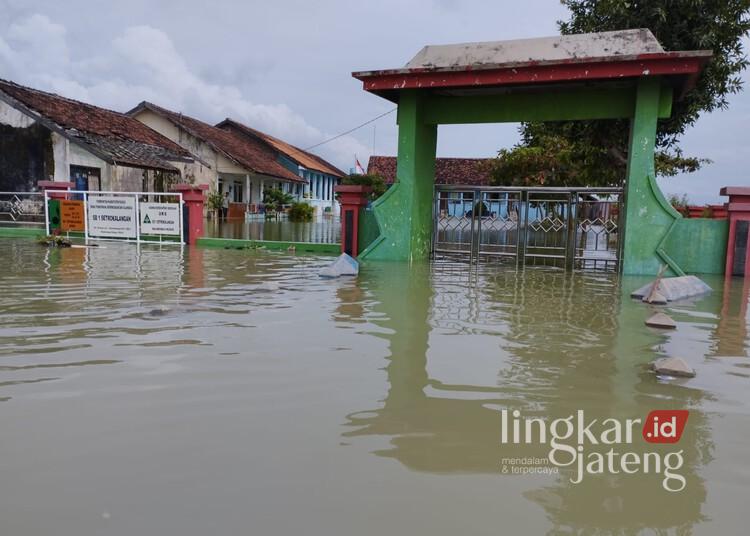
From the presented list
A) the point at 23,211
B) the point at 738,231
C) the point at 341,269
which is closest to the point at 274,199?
the point at 23,211

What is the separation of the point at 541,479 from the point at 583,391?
4.44 feet

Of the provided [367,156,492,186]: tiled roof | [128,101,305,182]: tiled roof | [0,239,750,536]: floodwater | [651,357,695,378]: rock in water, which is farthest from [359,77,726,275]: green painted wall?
[367,156,492,186]: tiled roof

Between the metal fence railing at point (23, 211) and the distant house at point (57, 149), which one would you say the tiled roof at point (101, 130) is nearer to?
the distant house at point (57, 149)

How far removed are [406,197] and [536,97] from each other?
347 centimetres

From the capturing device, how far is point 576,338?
5.57 m

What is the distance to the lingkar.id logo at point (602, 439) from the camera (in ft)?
9.53

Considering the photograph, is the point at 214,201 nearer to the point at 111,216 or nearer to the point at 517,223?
the point at 111,216

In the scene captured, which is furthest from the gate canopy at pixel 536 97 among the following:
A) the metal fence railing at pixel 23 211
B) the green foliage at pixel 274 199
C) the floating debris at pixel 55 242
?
the green foliage at pixel 274 199

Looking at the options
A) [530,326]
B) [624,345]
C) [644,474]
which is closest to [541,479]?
[644,474]

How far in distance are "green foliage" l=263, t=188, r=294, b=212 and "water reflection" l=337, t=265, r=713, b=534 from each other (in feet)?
98.5

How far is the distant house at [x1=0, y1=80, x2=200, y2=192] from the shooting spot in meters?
22.2

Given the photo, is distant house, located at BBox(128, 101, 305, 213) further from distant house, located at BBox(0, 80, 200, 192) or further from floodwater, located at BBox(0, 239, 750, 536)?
floodwater, located at BBox(0, 239, 750, 536)

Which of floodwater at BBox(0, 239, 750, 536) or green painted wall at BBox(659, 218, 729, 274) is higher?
green painted wall at BBox(659, 218, 729, 274)

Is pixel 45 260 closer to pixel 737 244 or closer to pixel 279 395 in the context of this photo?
pixel 279 395
